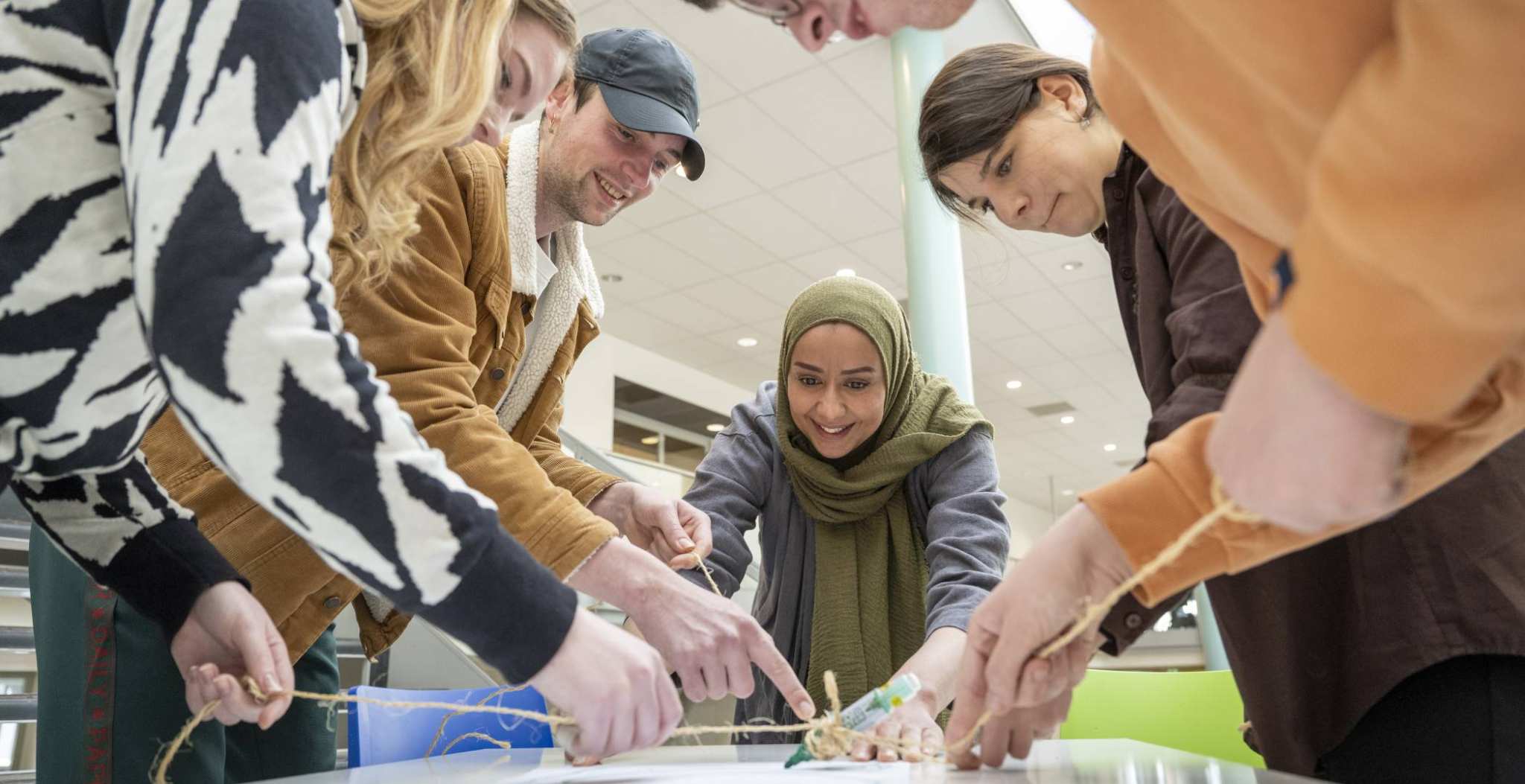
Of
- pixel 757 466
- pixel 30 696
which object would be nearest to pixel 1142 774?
pixel 757 466

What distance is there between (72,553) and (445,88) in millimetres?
548

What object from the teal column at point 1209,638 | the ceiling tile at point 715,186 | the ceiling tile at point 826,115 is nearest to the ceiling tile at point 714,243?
the ceiling tile at point 715,186

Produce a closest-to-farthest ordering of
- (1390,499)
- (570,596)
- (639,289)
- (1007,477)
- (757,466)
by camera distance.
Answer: (1390,499)
(570,596)
(757,466)
(639,289)
(1007,477)

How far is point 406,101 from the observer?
38.1 inches

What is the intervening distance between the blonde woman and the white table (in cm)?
23

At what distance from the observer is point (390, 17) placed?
2.96 feet

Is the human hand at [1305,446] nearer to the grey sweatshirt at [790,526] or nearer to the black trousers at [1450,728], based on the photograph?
the black trousers at [1450,728]

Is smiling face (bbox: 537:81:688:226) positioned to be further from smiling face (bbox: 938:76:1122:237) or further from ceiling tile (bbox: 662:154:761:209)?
ceiling tile (bbox: 662:154:761:209)

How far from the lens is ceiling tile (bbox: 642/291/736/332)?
23.6 ft

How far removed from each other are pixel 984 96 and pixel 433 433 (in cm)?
85

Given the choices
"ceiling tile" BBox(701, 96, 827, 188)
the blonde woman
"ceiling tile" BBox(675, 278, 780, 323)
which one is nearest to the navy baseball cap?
the blonde woman

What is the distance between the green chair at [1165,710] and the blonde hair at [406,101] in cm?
144

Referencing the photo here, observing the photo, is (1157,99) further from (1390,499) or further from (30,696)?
(30,696)

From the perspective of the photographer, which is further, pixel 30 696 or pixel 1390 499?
pixel 30 696
